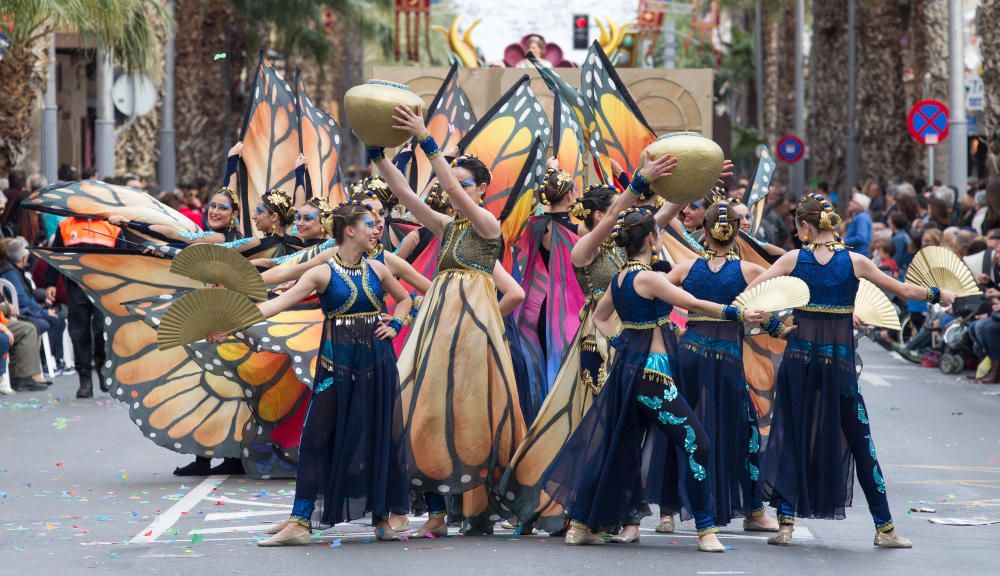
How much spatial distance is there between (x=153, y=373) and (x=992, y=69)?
13.2 meters

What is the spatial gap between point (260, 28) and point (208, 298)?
3119cm

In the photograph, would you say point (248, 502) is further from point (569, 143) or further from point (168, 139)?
point (168, 139)

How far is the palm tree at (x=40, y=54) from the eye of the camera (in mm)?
19391

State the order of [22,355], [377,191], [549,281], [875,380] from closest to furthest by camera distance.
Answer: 1. [549,281]
2. [377,191]
3. [22,355]
4. [875,380]

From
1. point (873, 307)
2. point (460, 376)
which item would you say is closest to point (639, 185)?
point (460, 376)

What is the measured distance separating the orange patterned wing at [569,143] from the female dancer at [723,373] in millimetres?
2123

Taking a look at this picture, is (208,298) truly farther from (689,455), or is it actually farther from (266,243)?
(266,243)

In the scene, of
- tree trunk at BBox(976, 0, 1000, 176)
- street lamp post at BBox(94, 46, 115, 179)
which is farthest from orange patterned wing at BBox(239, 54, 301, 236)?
street lamp post at BBox(94, 46, 115, 179)

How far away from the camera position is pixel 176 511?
10.1m

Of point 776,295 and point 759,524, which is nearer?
point 776,295

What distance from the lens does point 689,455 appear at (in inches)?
335

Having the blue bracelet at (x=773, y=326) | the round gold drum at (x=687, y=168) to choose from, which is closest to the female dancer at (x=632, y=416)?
the round gold drum at (x=687, y=168)

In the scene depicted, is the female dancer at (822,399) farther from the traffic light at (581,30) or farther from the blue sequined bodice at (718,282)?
the traffic light at (581,30)

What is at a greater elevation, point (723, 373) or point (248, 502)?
point (723, 373)
